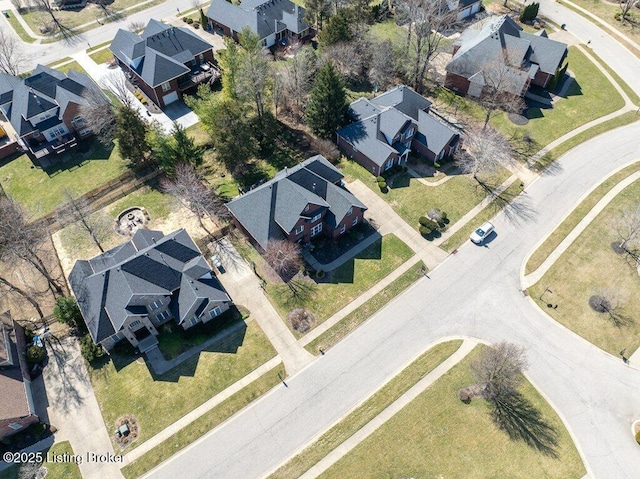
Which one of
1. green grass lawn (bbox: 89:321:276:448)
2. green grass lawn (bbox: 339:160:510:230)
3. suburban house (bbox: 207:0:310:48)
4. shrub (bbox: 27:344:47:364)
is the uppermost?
suburban house (bbox: 207:0:310:48)

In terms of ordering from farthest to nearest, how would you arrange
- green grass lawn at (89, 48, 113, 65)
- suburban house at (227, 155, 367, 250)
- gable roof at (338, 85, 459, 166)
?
green grass lawn at (89, 48, 113, 65), gable roof at (338, 85, 459, 166), suburban house at (227, 155, 367, 250)

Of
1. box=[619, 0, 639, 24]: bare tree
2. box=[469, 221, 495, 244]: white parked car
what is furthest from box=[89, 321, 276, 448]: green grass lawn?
box=[619, 0, 639, 24]: bare tree

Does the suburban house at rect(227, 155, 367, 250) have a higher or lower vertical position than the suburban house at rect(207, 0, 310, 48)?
lower

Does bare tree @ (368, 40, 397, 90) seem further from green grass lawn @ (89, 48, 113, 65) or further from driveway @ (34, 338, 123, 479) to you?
driveway @ (34, 338, 123, 479)

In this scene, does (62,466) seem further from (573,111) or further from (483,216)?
(573,111)

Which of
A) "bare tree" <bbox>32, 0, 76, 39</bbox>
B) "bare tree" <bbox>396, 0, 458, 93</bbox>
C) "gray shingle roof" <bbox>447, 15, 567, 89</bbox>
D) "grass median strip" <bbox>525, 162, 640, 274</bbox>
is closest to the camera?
"grass median strip" <bbox>525, 162, 640, 274</bbox>

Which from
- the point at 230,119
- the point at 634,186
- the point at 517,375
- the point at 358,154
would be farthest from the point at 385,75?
the point at 517,375
